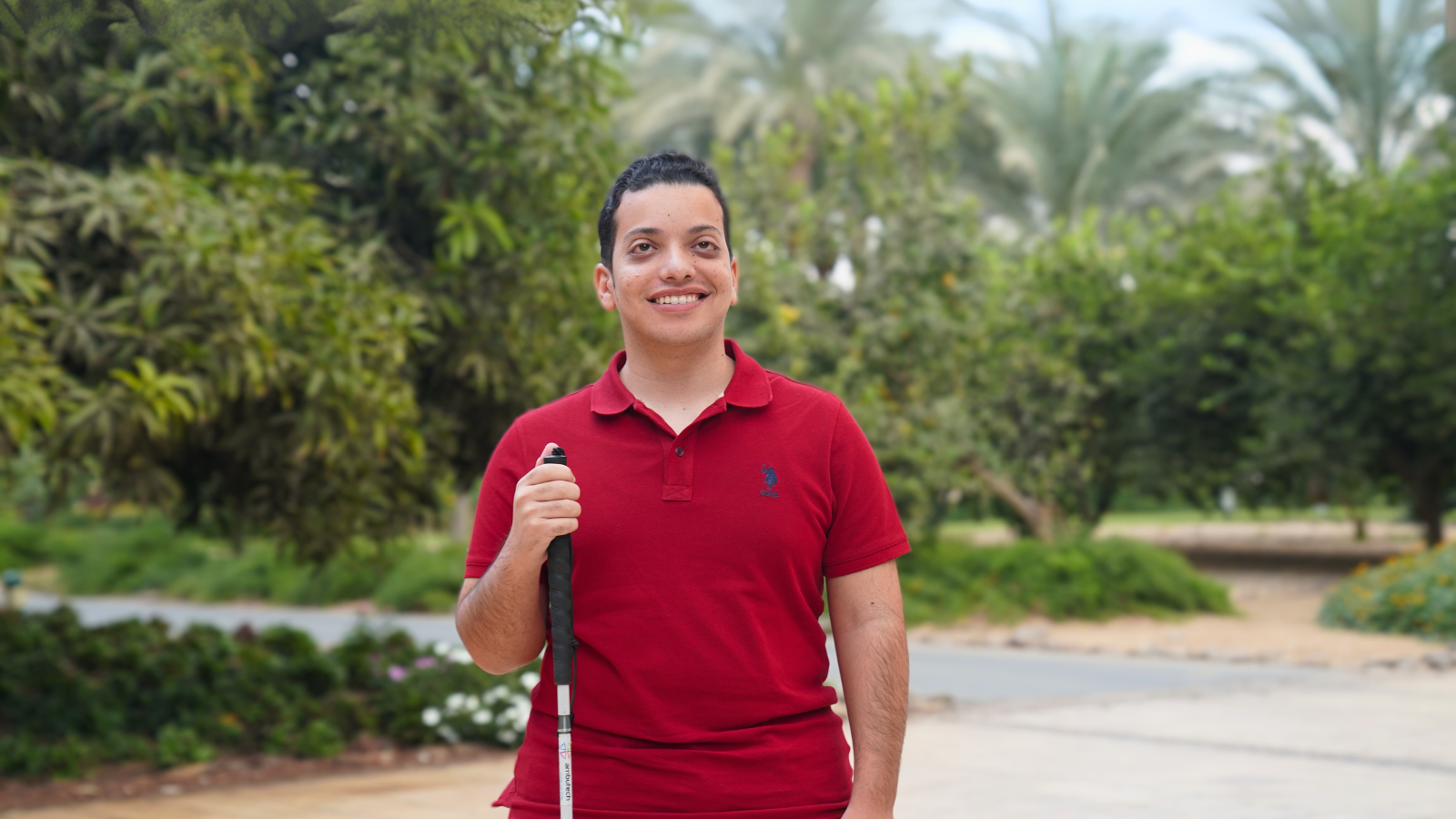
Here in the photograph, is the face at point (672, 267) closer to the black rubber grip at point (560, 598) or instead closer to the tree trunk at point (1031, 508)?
the black rubber grip at point (560, 598)

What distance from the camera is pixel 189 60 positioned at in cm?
670

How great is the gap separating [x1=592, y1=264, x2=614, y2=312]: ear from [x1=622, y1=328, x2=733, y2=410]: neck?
9 centimetres

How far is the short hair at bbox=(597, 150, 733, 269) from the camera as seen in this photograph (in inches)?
93.1

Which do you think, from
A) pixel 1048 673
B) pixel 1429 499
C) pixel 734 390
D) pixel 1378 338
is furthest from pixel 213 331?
pixel 1429 499

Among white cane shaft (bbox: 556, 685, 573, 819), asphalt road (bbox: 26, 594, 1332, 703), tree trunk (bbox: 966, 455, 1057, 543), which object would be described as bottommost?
asphalt road (bbox: 26, 594, 1332, 703)

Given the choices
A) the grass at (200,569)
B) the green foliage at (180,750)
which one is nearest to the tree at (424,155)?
the green foliage at (180,750)

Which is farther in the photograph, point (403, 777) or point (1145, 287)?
point (1145, 287)

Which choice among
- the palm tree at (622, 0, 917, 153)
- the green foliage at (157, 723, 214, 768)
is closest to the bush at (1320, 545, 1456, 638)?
the green foliage at (157, 723, 214, 768)

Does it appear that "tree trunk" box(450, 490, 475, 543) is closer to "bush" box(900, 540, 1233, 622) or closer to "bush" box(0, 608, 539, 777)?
"bush" box(900, 540, 1233, 622)

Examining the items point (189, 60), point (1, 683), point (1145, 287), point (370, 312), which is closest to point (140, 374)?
point (370, 312)

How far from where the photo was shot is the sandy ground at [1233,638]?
44.3 ft

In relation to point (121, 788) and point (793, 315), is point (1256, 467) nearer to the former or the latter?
point (793, 315)

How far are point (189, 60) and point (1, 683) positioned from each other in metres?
4.00

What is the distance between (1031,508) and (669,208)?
65.0 ft
